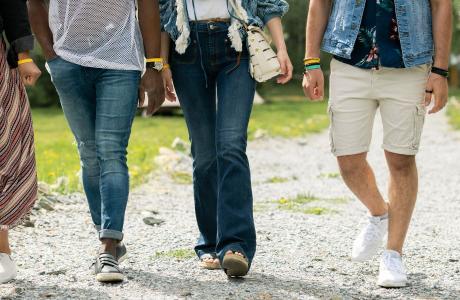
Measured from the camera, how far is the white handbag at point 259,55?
5031mm

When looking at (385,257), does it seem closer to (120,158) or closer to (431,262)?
(431,262)

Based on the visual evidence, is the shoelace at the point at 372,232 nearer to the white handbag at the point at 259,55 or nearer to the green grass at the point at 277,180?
the white handbag at the point at 259,55

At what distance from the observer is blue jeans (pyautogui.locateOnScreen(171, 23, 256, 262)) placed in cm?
506

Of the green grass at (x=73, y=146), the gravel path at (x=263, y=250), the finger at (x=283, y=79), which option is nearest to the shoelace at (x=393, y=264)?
the gravel path at (x=263, y=250)

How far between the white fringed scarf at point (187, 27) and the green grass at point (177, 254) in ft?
4.44

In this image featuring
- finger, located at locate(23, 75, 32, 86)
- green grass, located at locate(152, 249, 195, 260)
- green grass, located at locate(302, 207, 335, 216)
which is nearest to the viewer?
finger, located at locate(23, 75, 32, 86)

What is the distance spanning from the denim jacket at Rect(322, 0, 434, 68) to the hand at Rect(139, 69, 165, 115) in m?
0.94

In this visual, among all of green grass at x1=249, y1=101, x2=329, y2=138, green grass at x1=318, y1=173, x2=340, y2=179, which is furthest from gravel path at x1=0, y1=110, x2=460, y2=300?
green grass at x1=249, y1=101, x2=329, y2=138

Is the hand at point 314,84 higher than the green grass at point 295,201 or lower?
higher

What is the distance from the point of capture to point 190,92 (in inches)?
206

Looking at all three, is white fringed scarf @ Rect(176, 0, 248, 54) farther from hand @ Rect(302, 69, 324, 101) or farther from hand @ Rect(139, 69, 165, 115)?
hand @ Rect(302, 69, 324, 101)

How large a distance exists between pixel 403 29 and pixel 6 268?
243cm

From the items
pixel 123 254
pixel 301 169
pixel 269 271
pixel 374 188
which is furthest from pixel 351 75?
pixel 301 169

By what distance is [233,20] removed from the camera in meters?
5.10
